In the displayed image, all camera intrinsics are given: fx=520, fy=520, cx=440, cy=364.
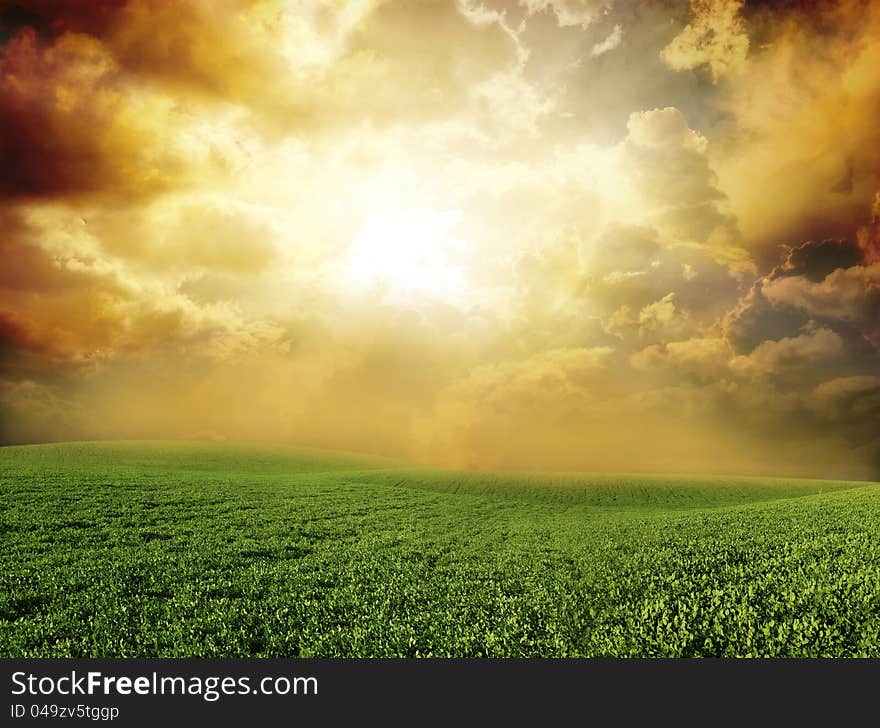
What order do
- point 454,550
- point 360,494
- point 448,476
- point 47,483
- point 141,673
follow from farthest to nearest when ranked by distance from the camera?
point 448,476
point 360,494
point 47,483
point 454,550
point 141,673

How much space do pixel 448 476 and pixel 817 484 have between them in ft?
193

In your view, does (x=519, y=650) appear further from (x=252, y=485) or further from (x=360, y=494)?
(x=252, y=485)

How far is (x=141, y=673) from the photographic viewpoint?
9742mm

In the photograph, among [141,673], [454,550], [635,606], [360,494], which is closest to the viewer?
[141,673]

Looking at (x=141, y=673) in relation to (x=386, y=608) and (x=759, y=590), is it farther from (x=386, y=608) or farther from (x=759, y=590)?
(x=759, y=590)

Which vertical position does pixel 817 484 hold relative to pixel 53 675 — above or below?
below

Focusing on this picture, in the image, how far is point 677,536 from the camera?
87.3ft

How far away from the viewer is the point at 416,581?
18250mm

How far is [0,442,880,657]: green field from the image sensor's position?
12.5 meters

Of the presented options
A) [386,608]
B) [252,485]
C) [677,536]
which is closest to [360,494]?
[252,485]

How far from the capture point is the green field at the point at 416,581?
12.5m

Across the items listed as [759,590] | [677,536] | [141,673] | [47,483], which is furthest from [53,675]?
[47,483]

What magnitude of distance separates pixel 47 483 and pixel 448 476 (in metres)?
50.9

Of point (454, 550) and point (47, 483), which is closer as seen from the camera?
point (454, 550)
